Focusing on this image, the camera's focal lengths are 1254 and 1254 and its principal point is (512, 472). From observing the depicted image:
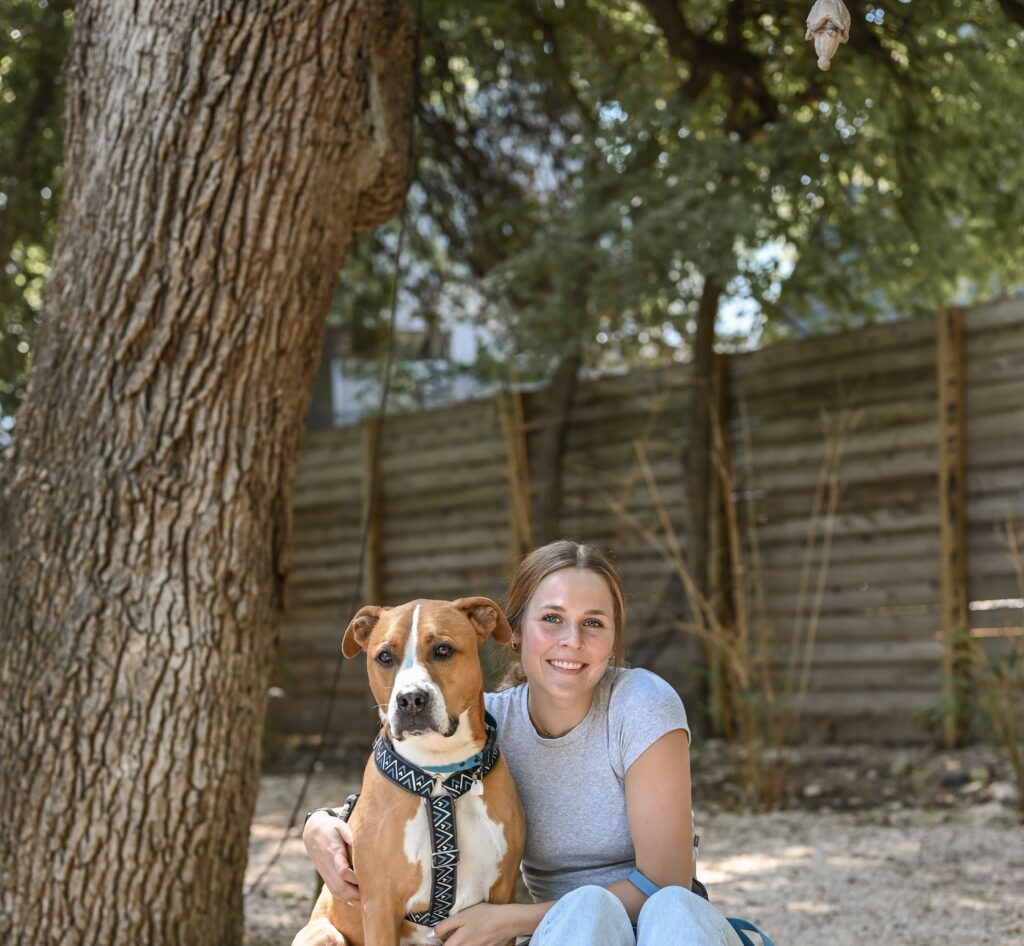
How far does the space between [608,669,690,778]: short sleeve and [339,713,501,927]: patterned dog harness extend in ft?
1.06

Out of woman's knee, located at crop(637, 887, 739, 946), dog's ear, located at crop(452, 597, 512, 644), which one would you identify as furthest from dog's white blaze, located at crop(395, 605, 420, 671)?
woman's knee, located at crop(637, 887, 739, 946)

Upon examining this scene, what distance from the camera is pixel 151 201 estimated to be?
3.67m

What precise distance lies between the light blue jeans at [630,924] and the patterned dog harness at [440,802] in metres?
0.21

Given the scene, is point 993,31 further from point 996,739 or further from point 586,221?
point 996,739

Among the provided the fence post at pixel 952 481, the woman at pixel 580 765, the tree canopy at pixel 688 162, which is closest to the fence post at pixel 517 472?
the tree canopy at pixel 688 162

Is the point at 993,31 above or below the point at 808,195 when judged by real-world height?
above

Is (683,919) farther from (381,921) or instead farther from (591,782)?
(381,921)

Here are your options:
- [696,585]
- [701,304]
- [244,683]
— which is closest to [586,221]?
[701,304]

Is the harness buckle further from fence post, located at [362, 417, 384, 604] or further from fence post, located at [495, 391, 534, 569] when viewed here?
fence post, located at [362, 417, 384, 604]

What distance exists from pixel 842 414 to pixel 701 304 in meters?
1.21

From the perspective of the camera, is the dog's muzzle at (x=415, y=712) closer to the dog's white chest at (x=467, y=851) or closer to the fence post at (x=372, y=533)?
the dog's white chest at (x=467, y=851)

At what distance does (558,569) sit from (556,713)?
1.04 ft

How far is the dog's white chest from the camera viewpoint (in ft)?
8.17

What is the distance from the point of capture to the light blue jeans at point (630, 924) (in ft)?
7.56
